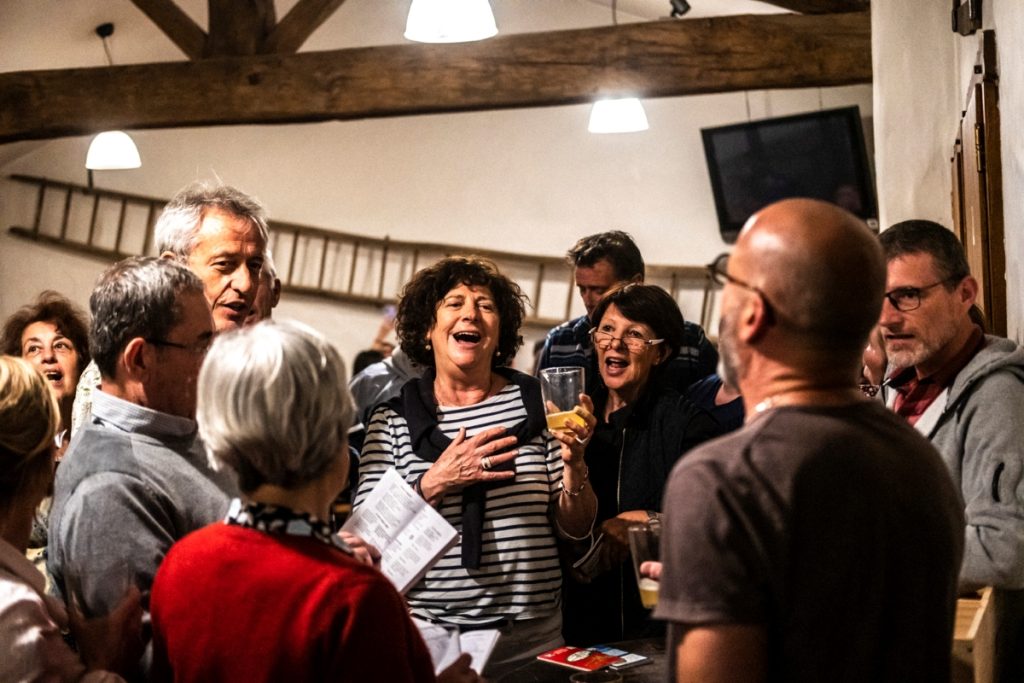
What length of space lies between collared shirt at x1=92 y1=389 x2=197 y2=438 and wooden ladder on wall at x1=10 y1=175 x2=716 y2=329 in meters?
6.17

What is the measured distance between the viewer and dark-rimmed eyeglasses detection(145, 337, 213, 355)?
1947 millimetres

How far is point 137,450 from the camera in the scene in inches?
73.9

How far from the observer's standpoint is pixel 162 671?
162cm

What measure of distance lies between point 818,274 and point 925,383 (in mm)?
1301

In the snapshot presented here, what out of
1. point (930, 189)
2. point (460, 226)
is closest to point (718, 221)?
point (460, 226)

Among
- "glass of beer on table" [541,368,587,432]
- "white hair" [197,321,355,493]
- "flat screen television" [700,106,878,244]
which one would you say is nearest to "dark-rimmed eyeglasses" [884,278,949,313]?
"glass of beer on table" [541,368,587,432]

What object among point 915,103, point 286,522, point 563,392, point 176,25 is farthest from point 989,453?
Answer: point 176,25

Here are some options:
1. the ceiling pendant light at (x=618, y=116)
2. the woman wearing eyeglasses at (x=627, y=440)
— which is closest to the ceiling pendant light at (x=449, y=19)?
the woman wearing eyeglasses at (x=627, y=440)

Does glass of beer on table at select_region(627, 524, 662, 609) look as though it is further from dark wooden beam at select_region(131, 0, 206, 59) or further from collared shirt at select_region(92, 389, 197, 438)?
dark wooden beam at select_region(131, 0, 206, 59)

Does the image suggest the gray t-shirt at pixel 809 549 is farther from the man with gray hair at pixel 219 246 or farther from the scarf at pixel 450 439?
the man with gray hair at pixel 219 246

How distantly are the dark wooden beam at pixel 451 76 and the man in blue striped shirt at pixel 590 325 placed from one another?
1984 mm

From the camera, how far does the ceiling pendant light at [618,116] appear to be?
629cm

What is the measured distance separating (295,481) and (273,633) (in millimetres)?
191

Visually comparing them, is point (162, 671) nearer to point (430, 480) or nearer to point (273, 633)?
point (273, 633)
